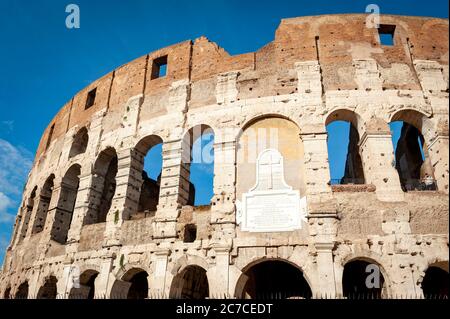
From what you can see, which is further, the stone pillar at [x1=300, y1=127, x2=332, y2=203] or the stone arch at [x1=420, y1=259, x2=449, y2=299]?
the stone arch at [x1=420, y1=259, x2=449, y2=299]

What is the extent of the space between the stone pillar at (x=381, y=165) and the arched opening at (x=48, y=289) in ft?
34.7

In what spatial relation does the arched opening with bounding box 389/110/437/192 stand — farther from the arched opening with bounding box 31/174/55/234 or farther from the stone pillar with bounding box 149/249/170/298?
the arched opening with bounding box 31/174/55/234

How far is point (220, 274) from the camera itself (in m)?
9.03

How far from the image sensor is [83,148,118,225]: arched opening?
12.4m

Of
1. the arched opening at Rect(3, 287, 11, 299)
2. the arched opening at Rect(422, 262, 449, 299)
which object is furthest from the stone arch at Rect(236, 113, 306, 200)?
the arched opening at Rect(3, 287, 11, 299)

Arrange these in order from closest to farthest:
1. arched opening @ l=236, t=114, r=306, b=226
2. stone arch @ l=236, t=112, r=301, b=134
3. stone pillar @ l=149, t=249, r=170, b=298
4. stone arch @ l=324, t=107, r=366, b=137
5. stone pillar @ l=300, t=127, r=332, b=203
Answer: stone pillar @ l=300, t=127, r=332, b=203
stone pillar @ l=149, t=249, r=170, b=298
arched opening @ l=236, t=114, r=306, b=226
stone arch @ l=324, t=107, r=366, b=137
stone arch @ l=236, t=112, r=301, b=134

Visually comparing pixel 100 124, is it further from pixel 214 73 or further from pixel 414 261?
pixel 414 261

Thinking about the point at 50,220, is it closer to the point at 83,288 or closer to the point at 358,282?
the point at 83,288

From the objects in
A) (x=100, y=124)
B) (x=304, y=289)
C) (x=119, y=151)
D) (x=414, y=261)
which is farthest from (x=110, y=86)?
(x=414, y=261)

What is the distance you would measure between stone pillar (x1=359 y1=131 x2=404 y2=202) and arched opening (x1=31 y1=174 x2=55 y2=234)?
40.7 feet

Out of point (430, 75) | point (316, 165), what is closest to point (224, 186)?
point (316, 165)

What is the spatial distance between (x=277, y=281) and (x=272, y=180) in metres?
3.64

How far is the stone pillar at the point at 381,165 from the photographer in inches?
363
